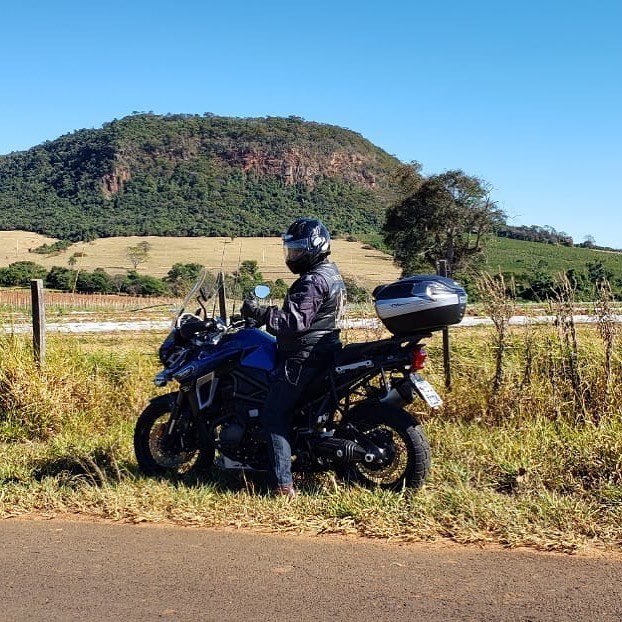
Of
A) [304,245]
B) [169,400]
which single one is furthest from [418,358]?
[169,400]

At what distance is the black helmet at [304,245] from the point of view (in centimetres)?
534

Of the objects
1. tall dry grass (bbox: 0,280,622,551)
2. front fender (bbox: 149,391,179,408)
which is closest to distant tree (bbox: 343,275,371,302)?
tall dry grass (bbox: 0,280,622,551)

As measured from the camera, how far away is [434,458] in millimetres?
6129

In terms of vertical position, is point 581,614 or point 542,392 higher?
point 542,392

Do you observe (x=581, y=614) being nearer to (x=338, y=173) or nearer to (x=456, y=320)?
(x=456, y=320)

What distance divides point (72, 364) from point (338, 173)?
126 m

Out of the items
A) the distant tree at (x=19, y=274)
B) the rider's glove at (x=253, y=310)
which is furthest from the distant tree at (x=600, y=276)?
the distant tree at (x=19, y=274)

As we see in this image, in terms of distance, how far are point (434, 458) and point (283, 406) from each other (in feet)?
4.90

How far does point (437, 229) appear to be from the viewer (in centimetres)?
4581

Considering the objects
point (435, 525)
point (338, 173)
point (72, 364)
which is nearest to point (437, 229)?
point (72, 364)

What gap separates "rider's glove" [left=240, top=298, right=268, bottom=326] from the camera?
17.1 ft

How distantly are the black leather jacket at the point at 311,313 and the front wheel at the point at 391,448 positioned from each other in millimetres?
549

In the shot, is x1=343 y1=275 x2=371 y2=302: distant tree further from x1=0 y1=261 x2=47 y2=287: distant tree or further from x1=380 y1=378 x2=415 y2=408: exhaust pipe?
x1=0 y1=261 x2=47 y2=287: distant tree

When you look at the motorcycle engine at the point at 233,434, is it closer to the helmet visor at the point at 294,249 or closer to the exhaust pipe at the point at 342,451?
the exhaust pipe at the point at 342,451
